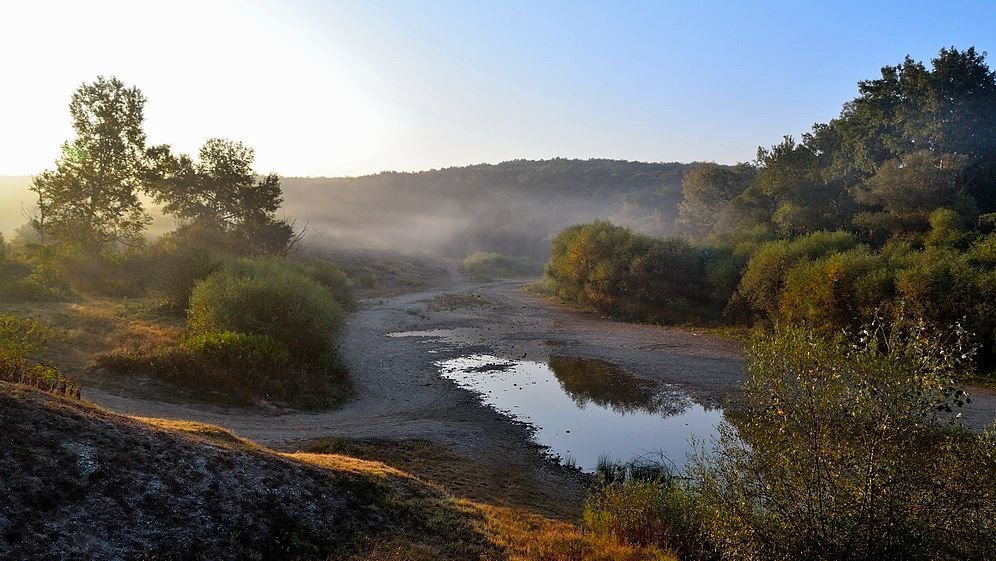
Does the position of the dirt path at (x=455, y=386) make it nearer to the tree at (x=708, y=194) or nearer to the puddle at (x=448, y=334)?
the puddle at (x=448, y=334)

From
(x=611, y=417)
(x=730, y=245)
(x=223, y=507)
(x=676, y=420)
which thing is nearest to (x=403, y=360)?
(x=611, y=417)

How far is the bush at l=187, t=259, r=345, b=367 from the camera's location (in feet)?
74.6

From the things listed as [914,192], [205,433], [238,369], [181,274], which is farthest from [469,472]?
[914,192]

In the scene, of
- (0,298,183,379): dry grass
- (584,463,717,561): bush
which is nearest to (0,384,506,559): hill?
(584,463,717,561): bush

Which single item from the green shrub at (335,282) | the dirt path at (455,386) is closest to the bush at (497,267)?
the dirt path at (455,386)

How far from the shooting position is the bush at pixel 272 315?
2273 cm

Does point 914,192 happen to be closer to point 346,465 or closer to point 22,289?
point 346,465

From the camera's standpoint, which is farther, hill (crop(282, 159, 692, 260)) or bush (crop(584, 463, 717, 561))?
hill (crop(282, 159, 692, 260))

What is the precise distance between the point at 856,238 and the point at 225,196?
5366 centimetres

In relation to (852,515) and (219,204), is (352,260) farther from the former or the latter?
(852,515)

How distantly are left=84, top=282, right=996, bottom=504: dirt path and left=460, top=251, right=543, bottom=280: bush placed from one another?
4253cm

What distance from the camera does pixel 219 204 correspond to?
52.4m

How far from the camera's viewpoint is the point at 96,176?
39188 millimetres

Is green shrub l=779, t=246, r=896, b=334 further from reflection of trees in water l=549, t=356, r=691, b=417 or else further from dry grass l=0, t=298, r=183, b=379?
dry grass l=0, t=298, r=183, b=379
